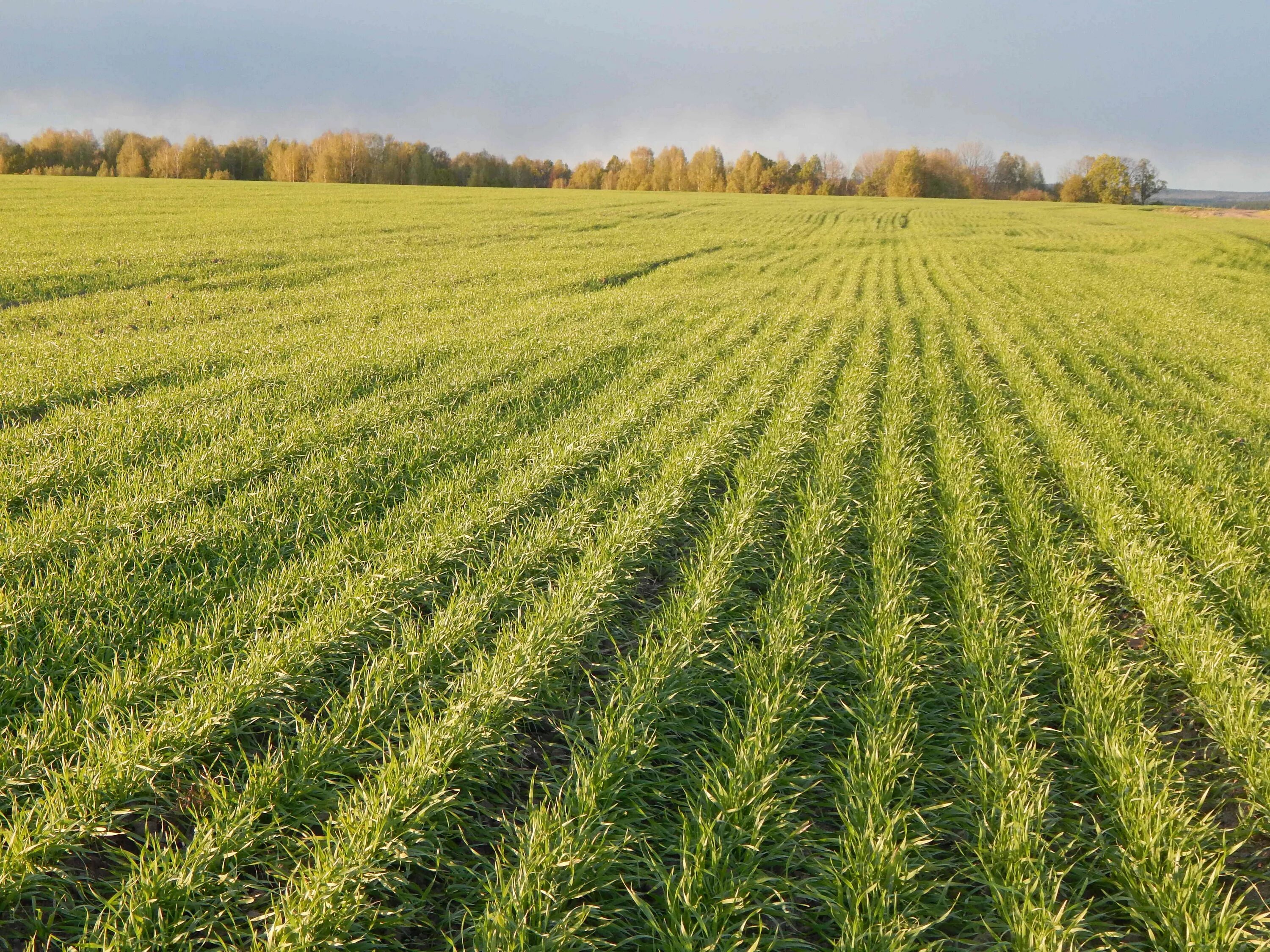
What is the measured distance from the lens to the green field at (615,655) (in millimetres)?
2953

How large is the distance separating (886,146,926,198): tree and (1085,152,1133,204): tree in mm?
27074

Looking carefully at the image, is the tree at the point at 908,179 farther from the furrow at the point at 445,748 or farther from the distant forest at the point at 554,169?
the furrow at the point at 445,748

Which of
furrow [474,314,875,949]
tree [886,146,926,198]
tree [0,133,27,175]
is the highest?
tree [886,146,926,198]

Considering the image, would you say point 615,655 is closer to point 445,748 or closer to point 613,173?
point 445,748

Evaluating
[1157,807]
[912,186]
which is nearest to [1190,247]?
[1157,807]

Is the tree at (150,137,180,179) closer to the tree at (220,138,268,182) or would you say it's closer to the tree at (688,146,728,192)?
the tree at (220,138,268,182)

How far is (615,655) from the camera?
481 centimetres

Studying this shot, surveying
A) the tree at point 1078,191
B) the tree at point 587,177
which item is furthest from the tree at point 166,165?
the tree at point 1078,191

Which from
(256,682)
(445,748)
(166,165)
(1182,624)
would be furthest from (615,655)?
(166,165)

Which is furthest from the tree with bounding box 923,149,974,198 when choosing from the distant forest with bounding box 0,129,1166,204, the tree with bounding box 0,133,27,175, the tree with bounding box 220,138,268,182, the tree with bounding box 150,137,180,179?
the tree with bounding box 0,133,27,175

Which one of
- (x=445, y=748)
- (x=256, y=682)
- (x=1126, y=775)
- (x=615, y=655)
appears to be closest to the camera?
(x=445, y=748)

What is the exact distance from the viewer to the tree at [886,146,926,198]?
4048 inches

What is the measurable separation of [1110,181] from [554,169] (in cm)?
8508

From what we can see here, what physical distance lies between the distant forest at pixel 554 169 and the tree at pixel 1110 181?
137 millimetres
